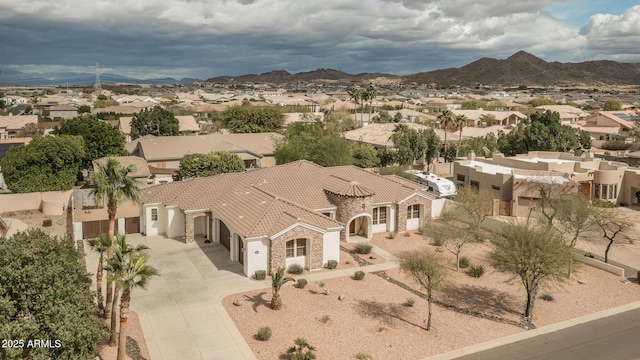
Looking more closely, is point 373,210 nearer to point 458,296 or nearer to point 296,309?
point 458,296

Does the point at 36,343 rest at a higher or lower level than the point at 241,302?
higher

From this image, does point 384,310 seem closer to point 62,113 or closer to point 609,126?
point 609,126

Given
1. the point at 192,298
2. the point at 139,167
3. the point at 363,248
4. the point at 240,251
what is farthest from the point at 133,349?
the point at 139,167

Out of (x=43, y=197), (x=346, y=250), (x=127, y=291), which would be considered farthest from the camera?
(x=43, y=197)

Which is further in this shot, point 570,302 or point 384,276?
point 384,276

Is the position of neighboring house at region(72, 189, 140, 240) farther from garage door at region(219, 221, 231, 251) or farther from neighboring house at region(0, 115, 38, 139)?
neighboring house at region(0, 115, 38, 139)

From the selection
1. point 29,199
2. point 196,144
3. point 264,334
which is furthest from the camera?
point 196,144

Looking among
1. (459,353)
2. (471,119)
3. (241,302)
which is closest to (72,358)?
(241,302)

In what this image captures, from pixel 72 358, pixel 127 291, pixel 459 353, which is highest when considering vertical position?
pixel 127 291
